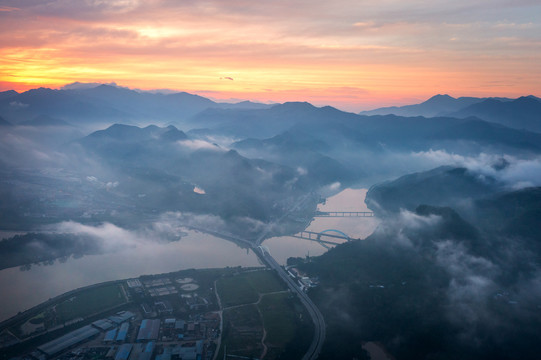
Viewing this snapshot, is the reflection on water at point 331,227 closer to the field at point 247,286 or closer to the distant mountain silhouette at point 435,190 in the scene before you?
the distant mountain silhouette at point 435,190

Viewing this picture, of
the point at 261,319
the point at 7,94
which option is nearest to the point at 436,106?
the point at 7,94

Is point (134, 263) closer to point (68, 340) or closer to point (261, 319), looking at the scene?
point (68, 340)

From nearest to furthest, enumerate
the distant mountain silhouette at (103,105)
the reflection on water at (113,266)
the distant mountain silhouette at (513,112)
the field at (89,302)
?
the field at (89,302), the reflection on water at (113,266), the distant mountain silhouette at (513,112), the distant mountain silhouette at (103,105)

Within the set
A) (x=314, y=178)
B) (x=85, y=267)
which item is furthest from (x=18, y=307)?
(x=314, y=178)

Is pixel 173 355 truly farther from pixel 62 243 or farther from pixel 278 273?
pixel 62 243

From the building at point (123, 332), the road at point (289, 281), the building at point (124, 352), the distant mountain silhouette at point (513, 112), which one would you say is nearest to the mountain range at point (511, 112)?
the distant mountain silhouette at point (513, 112)

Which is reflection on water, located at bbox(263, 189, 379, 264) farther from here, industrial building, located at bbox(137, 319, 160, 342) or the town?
industrial building, located at bbox(137, 319, 160, 342)

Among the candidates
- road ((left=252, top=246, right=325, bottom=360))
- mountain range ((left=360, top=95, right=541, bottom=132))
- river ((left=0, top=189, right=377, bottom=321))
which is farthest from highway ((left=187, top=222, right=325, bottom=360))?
mountain range ((left=360, top=95, right=541, bottom=132))

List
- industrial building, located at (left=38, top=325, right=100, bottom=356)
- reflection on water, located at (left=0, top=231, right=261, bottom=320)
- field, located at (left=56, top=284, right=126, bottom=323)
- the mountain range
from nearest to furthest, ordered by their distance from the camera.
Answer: industrial building, located at (left=38, top=325, right=100, bottom=356) → field, located at (left=56, top=284, right=126, bottom=323) → reflection on water, located at (left=0, top=231, right=261, bottom=320) → the mountain range
